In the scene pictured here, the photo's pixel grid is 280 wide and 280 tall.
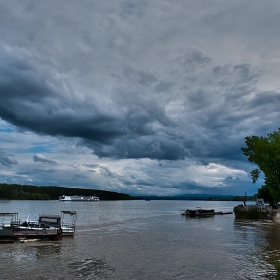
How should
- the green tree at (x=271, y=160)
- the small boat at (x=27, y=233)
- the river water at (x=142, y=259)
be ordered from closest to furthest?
1. the river water at (x=142, y=259)
2. the small boat at (x=27, y=233)
3. the green tree at (x=271, y=160)

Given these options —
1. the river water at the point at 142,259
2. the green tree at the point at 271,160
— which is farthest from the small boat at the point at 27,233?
the green tree at the point at 271,160

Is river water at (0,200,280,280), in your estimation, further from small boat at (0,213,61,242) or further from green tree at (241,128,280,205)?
green tree at (241,128,280,205)

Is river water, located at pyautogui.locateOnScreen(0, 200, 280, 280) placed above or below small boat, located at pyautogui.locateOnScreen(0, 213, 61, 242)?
below

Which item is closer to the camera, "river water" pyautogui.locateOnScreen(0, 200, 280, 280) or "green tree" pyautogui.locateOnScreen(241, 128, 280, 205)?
"river water" pyautogui.locateOnScreen(0, 200, 280, 280)

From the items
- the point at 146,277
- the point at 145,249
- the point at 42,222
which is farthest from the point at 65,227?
the point at 146,277

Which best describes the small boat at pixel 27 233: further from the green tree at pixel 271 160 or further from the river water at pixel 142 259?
the green tree at pixel 271 160

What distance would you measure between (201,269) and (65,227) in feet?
97.4

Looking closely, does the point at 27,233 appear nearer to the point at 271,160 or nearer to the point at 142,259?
the point at 142,259

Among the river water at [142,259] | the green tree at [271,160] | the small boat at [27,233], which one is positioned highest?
the green tree at [271,160]

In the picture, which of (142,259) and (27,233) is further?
(27,233)

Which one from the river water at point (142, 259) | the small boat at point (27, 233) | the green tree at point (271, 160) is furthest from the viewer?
the green tree at point (271, 160)

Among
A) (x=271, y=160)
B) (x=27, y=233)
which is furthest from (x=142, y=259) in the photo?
(x=271, y=160)

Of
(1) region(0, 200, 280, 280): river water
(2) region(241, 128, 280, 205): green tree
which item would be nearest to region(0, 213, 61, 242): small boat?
(1) region(0, 200, 280, 280): river water

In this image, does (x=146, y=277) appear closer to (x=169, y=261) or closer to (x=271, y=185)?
(x=169, y=261)
